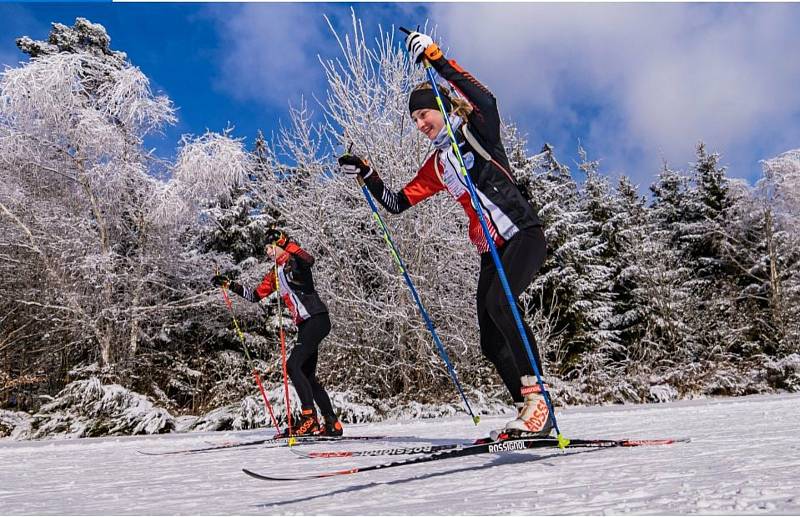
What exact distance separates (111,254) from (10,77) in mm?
3433

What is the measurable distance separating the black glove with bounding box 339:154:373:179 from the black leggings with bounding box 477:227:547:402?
1.17 metres

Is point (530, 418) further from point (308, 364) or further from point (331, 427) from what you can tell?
point (308, 364)

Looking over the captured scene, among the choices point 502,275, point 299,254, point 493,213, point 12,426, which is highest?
point 299,254

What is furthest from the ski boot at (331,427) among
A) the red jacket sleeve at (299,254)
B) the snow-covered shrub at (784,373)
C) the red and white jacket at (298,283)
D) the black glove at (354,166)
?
the snow-covered shrub at (784,373)

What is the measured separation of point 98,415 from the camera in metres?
8.77

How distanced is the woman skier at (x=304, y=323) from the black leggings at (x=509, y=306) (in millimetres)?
2804

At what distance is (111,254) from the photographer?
433 inches

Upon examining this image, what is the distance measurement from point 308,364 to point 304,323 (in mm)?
402

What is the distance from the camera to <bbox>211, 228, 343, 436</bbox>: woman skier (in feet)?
18.7

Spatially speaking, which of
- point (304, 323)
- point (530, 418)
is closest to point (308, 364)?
point (304, 323)

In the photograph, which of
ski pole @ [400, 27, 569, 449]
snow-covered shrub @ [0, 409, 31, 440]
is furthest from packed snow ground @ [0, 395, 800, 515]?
snow-covered shrub @ [0, 409, 31, 440]

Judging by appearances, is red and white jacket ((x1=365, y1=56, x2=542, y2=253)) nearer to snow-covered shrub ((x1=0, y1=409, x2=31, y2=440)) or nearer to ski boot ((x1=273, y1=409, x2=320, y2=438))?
ski boot ((x1=273, y1=409, x2=320, y2=438))

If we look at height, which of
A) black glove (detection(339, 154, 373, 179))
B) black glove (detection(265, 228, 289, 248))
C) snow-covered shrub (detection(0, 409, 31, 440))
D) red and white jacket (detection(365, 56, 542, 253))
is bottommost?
snow-covered shrub (detection(0, 409, 31, 440))

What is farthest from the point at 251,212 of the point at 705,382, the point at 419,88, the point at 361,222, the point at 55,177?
the point at 419,88
